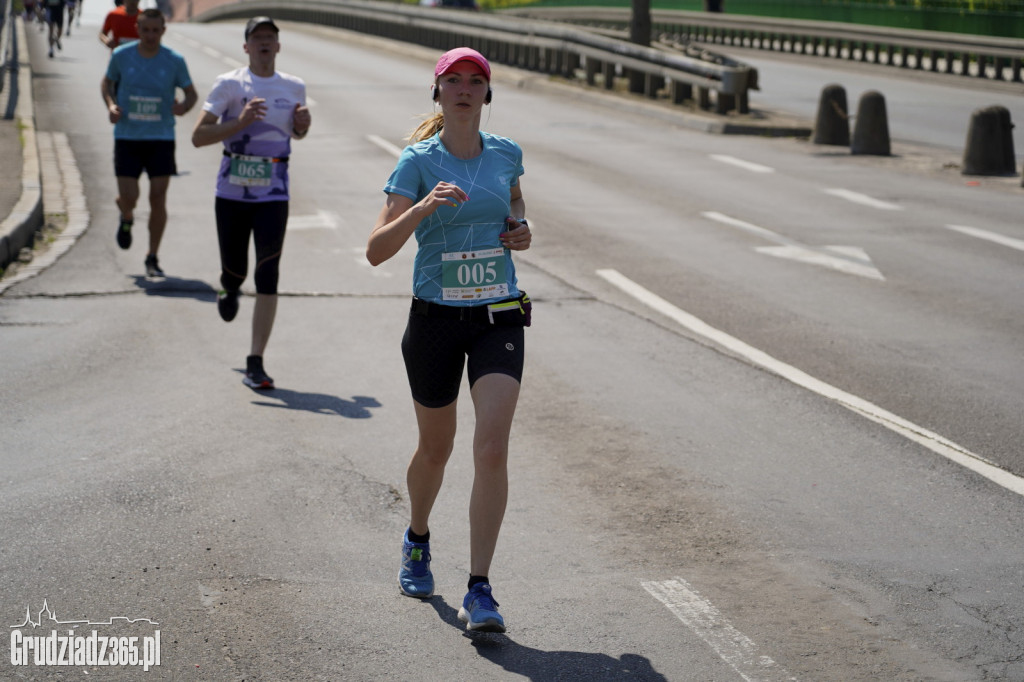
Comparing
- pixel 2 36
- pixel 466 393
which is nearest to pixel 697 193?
pixel 466 393

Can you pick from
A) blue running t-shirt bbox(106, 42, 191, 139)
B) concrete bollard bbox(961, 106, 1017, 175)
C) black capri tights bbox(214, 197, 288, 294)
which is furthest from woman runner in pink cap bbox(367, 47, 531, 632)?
concrete bollard bbox(961, 106, 1017, 175)

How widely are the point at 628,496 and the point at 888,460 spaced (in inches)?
60.0

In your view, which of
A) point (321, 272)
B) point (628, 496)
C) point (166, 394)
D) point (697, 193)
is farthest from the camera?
point (697, 193)

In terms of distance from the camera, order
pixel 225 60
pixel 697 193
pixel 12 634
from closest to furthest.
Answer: pixel 12 634
pixel 697 193
pixel 225 60

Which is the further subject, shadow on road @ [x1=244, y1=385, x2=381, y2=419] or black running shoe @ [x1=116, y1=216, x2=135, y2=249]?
black running shoe @ [x1=116, y1=216, x2=135, y2=249]

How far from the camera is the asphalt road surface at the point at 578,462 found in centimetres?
462

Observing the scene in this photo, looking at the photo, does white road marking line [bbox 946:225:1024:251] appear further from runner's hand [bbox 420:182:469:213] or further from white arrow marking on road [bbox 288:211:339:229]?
runner's hand [bbox 420:182:469:213]

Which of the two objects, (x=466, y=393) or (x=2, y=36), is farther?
(x=2, y=36)

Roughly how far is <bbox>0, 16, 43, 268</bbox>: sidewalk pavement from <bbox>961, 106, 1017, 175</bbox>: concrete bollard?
12.0m

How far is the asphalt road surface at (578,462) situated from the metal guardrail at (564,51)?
10.5 metres

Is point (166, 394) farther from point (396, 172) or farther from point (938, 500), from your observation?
point (938, 500)

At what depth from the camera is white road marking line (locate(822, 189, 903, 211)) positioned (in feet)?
49.2

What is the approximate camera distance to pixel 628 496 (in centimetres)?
607

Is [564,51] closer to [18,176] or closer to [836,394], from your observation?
[18,176]
